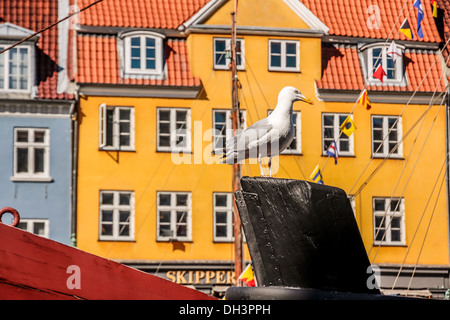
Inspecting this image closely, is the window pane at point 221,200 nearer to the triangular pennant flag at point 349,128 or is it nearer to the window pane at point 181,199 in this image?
the window pane at point 181,199

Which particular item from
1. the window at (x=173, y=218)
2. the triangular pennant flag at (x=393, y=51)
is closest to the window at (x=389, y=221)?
the triangular pennant flag at (x=393, y=51)

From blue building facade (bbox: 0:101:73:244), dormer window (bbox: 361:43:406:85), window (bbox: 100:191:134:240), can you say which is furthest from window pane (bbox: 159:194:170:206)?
dormer window (bbox: 361:43:406:85)

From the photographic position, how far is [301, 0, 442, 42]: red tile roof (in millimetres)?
32031

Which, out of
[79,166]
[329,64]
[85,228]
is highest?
[329,64]

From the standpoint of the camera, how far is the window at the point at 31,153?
28.9m

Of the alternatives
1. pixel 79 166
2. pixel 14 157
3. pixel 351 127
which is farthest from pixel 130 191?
pixel 351 127

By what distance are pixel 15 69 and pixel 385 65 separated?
39.6ft

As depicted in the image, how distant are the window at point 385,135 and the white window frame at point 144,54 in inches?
286

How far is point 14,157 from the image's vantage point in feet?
94.6
